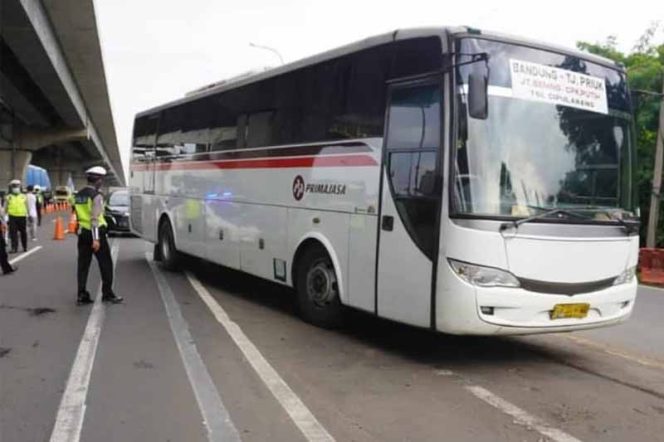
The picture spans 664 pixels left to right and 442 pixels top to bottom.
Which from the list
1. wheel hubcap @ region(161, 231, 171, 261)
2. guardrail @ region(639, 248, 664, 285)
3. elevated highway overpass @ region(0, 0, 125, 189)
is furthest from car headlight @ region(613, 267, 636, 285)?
elevated highway overpass @ region(0, 0, 125, 189)

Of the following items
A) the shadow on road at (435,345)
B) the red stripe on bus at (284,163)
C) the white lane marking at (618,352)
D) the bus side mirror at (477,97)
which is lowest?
the white lane marking at (618,352)

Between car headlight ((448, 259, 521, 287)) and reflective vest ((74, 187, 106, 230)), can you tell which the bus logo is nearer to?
reflective vest ((74, 187, 106, 230))

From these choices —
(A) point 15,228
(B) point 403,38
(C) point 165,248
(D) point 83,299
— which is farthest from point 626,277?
(A) point 15,228

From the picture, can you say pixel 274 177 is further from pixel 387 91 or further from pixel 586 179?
pixel 586 179

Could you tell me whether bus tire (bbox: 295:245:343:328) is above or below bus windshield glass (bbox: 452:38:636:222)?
below

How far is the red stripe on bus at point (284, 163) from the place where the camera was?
7.56m

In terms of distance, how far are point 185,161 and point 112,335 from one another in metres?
5.47

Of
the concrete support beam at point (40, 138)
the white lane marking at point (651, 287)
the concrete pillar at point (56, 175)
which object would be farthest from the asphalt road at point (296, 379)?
the concrete pillar at point (56, 175)

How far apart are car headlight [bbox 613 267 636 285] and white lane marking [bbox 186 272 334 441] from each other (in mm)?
3392

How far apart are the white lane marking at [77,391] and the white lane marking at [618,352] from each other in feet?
17.2

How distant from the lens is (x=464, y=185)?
6.20 meters

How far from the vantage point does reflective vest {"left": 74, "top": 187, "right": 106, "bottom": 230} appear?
9625 millimetres

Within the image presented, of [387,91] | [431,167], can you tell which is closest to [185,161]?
[387,91]

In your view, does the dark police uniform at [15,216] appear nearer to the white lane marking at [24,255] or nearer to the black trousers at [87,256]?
the white lane marking at [24,255]
